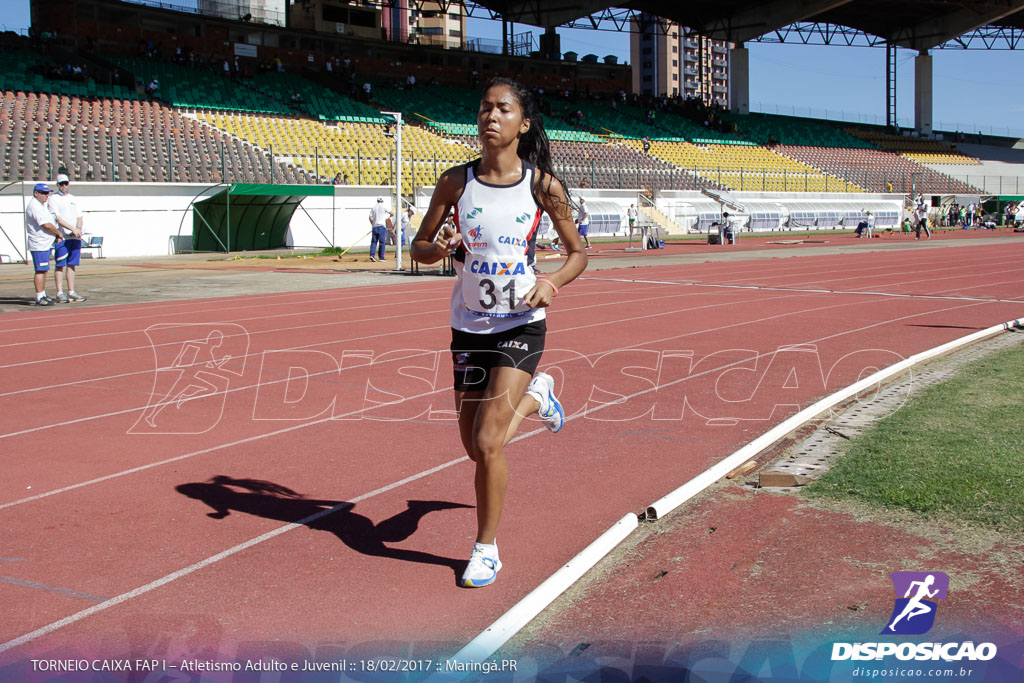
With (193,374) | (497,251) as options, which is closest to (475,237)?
(497,251)

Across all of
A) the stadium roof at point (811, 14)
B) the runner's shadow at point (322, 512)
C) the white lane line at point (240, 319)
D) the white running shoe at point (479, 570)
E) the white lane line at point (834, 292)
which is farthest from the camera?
the stadium roof at point (811, 14)

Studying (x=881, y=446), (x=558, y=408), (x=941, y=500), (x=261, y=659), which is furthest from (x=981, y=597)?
(x=261, y=659)

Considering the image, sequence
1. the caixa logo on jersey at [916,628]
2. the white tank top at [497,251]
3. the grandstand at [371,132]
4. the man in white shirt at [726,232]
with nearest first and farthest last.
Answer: the caixa logo on jersey at [916,628]
the white tank top at [497,251]
the grandstand at [371,132]
the man in white shirt at [726,232]

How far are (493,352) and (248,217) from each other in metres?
30.0

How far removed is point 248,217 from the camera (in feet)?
107

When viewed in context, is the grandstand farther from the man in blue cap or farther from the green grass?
the green grass

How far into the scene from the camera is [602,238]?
4259cm

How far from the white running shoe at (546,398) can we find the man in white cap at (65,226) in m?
11.8

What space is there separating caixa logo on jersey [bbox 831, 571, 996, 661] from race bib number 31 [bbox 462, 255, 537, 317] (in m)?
1.81

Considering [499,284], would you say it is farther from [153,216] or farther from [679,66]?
[679,66]

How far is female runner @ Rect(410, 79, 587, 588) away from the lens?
4.02 m

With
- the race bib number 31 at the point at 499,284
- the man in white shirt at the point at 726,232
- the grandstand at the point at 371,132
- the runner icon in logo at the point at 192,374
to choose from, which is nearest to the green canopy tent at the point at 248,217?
the grandstand at the point at 371,132

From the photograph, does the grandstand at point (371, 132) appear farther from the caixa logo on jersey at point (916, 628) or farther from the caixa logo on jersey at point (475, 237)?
the caixa logo on jersey at point (916, 628)

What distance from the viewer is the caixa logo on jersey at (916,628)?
10.8ft
